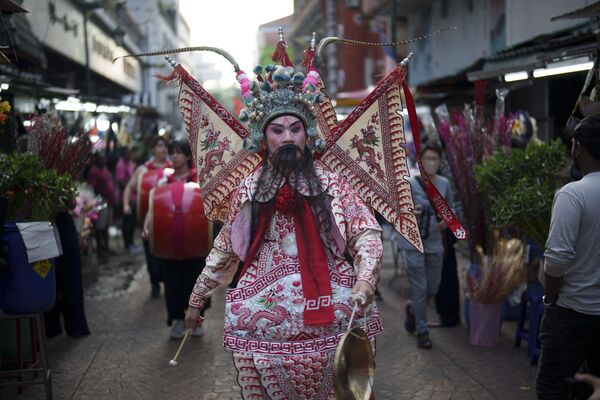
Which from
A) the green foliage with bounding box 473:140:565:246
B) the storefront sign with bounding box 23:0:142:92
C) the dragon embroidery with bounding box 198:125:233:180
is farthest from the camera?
the storefront sign with bounding box 23:0:142:92

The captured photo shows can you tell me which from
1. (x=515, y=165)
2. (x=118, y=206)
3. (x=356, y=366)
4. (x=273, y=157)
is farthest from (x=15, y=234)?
(x=118, y=206)

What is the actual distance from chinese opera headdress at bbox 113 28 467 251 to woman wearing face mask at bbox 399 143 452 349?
2.59 m

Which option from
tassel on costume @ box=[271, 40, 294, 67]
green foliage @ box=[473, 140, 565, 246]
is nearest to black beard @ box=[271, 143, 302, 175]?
tassel on costume @ box=[271, 40, 294, 67]

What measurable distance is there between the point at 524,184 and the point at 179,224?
3012mm

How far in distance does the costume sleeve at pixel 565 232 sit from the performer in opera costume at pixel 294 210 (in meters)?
0.82

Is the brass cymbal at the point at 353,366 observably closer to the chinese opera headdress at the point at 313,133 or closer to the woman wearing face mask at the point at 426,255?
the chinese opera headdress at the point at 313,133

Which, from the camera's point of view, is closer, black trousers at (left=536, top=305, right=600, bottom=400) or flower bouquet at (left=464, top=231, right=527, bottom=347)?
black trousers at (left=536, top=305, right=600, bottom=400)

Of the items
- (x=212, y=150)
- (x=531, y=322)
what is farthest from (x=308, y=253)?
(x=531, y=322)

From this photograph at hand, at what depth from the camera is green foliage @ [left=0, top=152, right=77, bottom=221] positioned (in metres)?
5.76

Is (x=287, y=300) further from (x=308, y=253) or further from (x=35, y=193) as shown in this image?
(x=35, y=193)

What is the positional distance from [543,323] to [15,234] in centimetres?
341

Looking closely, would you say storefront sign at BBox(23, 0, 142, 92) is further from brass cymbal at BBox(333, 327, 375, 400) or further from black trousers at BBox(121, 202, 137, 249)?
brass cymbal at BBox(333, 327, 375, 400)

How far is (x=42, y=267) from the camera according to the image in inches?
217

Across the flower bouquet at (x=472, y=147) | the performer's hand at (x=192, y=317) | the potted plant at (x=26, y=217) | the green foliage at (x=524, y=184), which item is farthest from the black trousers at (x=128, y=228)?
the performer's hand at (x=192, y=317)
